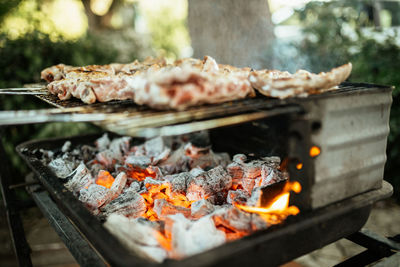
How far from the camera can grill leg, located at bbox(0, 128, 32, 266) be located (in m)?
2.84

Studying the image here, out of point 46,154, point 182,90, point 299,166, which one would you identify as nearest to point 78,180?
point 46,154

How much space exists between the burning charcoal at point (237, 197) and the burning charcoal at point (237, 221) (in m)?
0.33

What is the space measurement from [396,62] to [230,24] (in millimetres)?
2290

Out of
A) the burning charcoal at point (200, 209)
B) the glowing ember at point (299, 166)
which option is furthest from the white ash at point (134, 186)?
the glowing ember at point (299, 166)

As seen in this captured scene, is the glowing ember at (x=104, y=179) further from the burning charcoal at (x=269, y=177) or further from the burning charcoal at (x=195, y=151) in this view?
the burning charcoal at (x=269, y=177)

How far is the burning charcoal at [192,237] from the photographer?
141cm

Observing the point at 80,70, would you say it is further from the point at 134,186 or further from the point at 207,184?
the point at 207,184

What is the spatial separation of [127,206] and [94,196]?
275mm

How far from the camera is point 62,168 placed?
2.53 meters

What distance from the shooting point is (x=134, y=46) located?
6.70 metres

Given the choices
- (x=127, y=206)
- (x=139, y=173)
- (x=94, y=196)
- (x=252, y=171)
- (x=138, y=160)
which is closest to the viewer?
(x=127, y=206)

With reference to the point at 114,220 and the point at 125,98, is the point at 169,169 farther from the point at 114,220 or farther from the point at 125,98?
the point at 114,220

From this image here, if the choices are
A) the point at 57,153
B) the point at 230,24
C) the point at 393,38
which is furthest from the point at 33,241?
the point at 393,38

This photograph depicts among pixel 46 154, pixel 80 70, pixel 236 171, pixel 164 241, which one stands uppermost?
pixel 80 70
